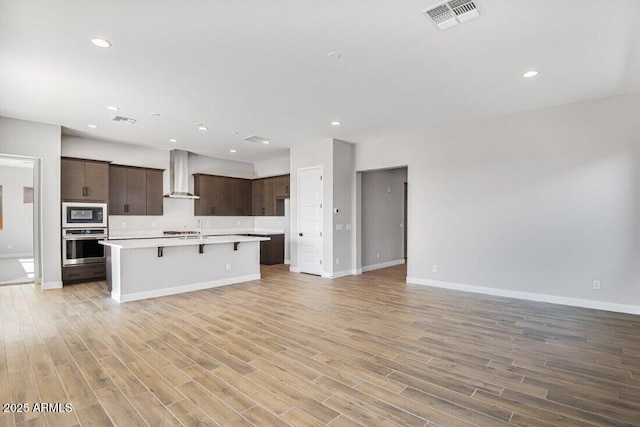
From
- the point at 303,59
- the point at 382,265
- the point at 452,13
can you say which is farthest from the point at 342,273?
the point at 452,13

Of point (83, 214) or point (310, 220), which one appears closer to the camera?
point (83, 214)

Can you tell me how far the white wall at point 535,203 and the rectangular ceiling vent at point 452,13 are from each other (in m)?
3.16

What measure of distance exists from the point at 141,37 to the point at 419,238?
532 cm

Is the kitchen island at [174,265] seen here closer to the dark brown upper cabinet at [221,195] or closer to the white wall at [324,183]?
the white wall at [324,183]

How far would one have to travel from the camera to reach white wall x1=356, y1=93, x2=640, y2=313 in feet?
14.3

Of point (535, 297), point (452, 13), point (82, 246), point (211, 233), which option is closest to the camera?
point (452, 13)

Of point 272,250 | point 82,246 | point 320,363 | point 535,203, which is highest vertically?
point 535,203

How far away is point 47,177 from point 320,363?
19.8 feet

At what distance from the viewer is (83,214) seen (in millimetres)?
6320

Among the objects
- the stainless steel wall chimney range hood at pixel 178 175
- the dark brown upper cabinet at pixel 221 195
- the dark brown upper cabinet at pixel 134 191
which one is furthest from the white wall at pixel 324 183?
the dark brown upper cabinet at pixel 134 191

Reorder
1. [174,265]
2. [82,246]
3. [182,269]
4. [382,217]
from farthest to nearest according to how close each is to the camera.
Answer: [382,217] → [82,246] → [182,269] → [174,265]

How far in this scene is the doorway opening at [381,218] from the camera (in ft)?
25.1

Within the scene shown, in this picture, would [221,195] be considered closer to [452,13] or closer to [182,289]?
[182,289]

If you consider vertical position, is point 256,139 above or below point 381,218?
above
